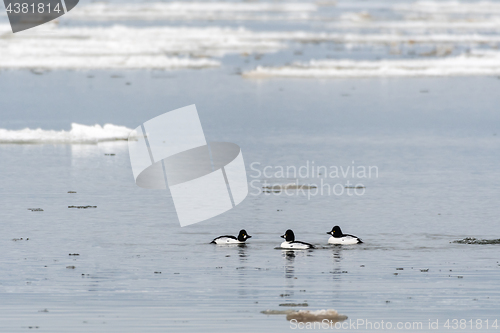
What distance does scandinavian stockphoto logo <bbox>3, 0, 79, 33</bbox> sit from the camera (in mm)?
77225

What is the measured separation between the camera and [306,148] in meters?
24.8

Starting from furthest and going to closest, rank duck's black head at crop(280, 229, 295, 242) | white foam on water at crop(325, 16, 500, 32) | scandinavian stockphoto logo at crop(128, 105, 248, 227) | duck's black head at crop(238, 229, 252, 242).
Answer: white foam on water at crop(325, 16, 500, 32)
scandinavian stockphoto logo at crop(128, 105, 248, 227)
duck's black head at crop(238, 229, 252, 242)
duck's black head at crop(280, 229, 295, 242)

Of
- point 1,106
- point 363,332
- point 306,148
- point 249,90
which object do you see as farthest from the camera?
point 249,90

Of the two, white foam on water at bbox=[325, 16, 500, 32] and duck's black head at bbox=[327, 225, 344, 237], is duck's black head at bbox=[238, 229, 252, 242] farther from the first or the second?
white foam on water at bbox=[325, 16, 500, 32]

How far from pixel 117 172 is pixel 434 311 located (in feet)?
38.1

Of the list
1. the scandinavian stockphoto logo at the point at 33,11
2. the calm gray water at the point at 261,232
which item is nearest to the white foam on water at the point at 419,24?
the scandinavian stockphoto logo at the point at 33,11

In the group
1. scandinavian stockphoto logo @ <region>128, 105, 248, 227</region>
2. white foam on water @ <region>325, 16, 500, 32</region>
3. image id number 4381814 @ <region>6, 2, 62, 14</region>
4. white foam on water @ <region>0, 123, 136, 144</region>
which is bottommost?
scandinavian stockphoto logo @ <region>128, 105, 248, 227</region>

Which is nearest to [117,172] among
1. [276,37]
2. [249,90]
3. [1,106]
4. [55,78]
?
Answer: [1,106]

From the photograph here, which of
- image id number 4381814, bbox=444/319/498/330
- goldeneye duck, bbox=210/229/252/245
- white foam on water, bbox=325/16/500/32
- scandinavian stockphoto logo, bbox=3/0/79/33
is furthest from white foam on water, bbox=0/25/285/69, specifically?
image id number 4381814, bbox=444/319/498/330

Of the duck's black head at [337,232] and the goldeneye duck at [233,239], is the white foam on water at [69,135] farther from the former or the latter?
the duck's black head at [337,232]

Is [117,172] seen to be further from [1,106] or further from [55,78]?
[55,78]

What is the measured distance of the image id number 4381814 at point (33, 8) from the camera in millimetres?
94225

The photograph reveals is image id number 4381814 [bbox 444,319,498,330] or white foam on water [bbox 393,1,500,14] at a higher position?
white foam on water [bbox 393,1,500,14]

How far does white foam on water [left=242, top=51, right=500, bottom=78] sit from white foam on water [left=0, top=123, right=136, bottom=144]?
1747 cm
